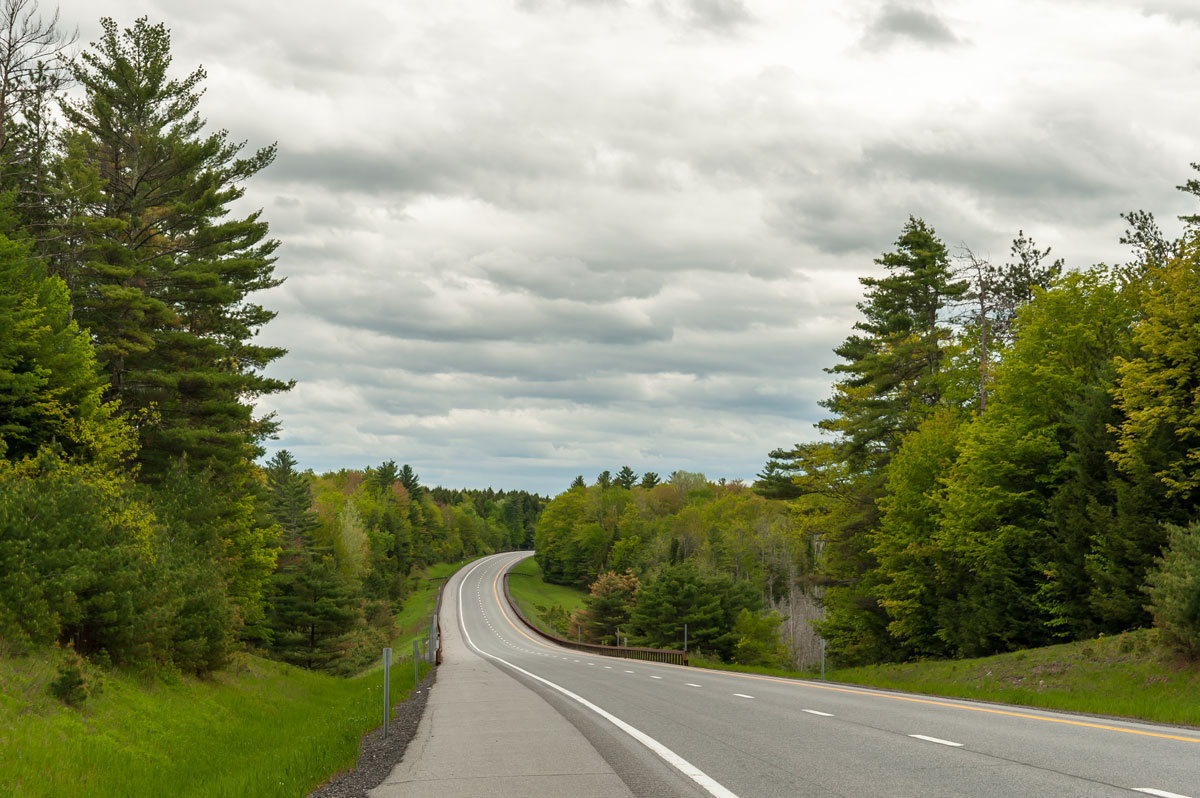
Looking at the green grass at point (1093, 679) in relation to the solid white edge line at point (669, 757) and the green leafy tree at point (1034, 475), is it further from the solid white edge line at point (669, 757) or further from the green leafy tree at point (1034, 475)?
the solid white edge line at point (669, 757)

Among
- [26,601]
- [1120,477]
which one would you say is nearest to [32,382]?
[26,601]

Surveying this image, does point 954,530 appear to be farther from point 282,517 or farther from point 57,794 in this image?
point 282,517

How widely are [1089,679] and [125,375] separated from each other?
29837mm

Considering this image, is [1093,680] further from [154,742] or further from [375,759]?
[154,742]

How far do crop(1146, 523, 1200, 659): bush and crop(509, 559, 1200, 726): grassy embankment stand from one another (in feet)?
1.73

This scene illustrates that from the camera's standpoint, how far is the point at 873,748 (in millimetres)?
9422

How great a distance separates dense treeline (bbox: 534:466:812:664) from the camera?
68562mm

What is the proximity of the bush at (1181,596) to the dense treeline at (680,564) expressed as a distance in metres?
32.5

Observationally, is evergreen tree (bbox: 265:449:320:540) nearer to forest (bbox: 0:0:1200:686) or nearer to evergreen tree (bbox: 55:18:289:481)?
forest (bbox: 0:0:1200:686)

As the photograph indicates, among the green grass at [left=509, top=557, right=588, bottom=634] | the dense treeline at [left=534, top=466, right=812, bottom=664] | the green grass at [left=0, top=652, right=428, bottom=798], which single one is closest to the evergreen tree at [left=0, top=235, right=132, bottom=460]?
the green grass at [left=0, top=652, right=428, bottom=798]

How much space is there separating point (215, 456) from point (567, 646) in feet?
156

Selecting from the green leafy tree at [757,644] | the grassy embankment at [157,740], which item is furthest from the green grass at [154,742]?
the green leafy tree at [757,644]

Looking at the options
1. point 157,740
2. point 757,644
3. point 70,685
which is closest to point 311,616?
point 757,644

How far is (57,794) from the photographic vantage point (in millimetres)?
12438
